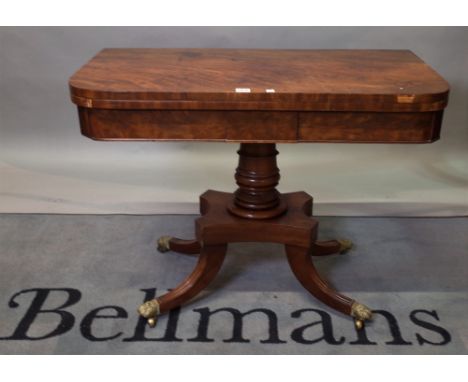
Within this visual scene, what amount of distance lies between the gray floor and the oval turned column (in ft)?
1.08

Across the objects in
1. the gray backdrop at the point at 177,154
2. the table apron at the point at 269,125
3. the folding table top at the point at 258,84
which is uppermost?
the folding table top at the point at 258,84

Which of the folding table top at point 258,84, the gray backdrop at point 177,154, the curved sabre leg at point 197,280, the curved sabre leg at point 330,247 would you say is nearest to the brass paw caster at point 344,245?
the curved sabre leg at point 330,247

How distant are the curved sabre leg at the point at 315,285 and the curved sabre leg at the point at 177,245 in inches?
19.0

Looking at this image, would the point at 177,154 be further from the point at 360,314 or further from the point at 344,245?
the point at 360,314

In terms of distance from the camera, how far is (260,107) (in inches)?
68.2

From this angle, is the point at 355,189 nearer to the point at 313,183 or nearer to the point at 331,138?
the point at 313,183

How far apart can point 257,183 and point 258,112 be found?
415 millimetres

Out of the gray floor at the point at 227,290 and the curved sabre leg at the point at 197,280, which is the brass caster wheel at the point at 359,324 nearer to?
the gray floor at the point at 227,290

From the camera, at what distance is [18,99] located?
134 inches

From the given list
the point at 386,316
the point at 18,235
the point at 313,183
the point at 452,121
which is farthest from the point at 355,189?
the point at 18,235

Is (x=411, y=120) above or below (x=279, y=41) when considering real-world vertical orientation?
above

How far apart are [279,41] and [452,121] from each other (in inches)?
40.1

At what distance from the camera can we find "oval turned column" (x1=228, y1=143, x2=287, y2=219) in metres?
2.10

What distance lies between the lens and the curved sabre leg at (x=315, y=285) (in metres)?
2.11
